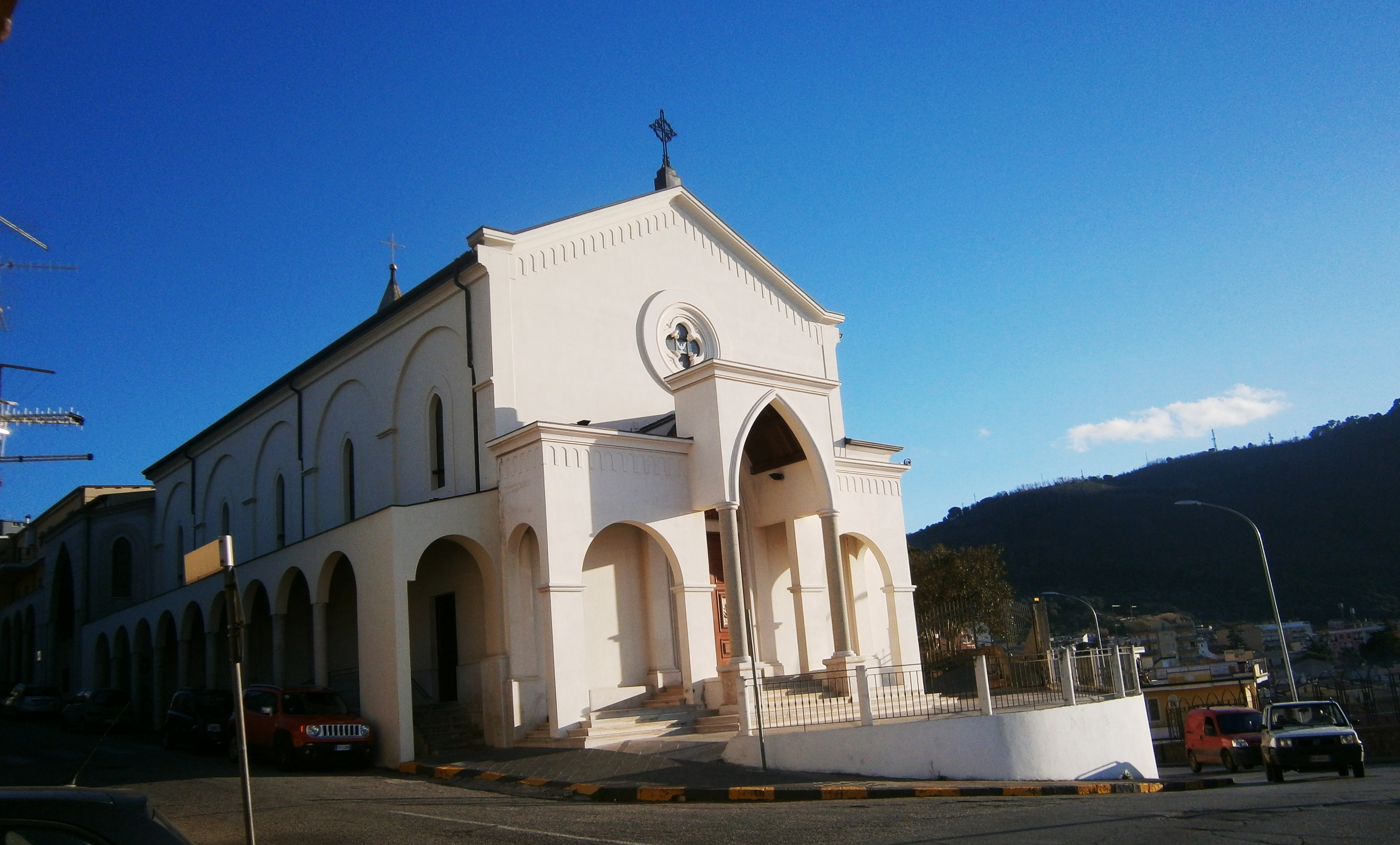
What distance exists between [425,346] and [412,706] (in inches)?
316

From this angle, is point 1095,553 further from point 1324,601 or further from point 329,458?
point 329,458

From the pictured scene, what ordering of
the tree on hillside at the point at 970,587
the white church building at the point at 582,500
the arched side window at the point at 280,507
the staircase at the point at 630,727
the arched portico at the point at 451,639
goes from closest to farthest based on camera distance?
the staircase at the point at 630,727
the white church building at the point at 582,500
the arched portico at the point at 451,639
the arched side window at the point at 280,507
the tree on hillside at the point at 970,587

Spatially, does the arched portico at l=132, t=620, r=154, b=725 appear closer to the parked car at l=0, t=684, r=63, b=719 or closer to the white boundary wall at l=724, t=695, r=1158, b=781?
the parked car at l=0, t=684, r=63, b=719

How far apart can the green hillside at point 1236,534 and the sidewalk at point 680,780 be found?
218ft

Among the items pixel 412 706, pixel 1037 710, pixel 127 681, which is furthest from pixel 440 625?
pixel 127 681

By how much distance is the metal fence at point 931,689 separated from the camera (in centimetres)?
1582

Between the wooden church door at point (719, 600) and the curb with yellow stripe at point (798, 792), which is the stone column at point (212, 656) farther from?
the curb with yellow stripe at point (798, 792)

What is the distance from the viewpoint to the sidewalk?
44.6ft

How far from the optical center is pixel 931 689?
1880 centimetres

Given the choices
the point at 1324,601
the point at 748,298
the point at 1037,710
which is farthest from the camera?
the point at 1324,601

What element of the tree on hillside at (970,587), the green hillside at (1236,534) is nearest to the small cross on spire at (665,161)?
the tree on hillside at (970,587)

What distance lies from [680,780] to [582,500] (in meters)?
6.04

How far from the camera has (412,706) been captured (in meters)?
19.2

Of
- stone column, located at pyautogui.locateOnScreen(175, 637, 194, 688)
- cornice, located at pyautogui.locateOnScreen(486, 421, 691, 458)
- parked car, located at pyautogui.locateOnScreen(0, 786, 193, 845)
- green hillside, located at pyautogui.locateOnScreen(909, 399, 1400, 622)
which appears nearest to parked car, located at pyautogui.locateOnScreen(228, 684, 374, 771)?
cornice, located at pyautogui.locateOnScreen(486, 421, 691, 458)
